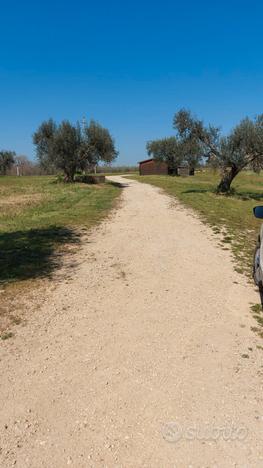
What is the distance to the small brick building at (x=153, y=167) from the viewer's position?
56.8m

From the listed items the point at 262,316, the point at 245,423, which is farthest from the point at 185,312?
the point at 245,423

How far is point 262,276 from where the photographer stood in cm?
435

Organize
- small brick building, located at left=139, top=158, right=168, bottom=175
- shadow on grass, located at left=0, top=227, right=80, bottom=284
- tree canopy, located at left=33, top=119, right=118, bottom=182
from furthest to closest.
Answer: small brick building, located at left=139, top=158, right=168, bottom=175
tree canopy, located at left=33, top=119, right=118, bottom=182
shadow on grass, located at left=0, top=227, right=80, bottom=284

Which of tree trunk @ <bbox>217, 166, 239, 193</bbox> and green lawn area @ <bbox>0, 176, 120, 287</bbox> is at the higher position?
tree trunk @ <bbox>217, 166, 239, 193</bbox>

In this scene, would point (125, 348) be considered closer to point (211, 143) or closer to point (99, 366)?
point (99, 366)

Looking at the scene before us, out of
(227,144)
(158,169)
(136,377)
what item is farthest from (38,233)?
(158,169)

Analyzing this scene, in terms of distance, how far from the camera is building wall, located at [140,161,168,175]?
56781 millimetres

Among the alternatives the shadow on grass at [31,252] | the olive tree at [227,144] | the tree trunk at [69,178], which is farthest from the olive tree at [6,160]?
the shadow on grass at [31,252]

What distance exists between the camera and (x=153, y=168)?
2291 inches

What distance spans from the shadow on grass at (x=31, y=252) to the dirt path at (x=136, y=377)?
106cm

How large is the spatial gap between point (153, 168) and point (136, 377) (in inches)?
2244

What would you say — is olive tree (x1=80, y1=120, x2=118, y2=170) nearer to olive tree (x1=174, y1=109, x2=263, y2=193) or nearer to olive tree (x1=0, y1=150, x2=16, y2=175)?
olive tree (x1=174, y1=109, x2=263, y2=193)

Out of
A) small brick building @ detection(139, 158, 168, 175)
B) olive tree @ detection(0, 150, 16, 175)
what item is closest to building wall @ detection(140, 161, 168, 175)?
small brick building @ detection(139, 158, 168, 175)

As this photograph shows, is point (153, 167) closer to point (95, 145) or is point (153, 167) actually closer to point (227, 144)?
point (95, 145)
